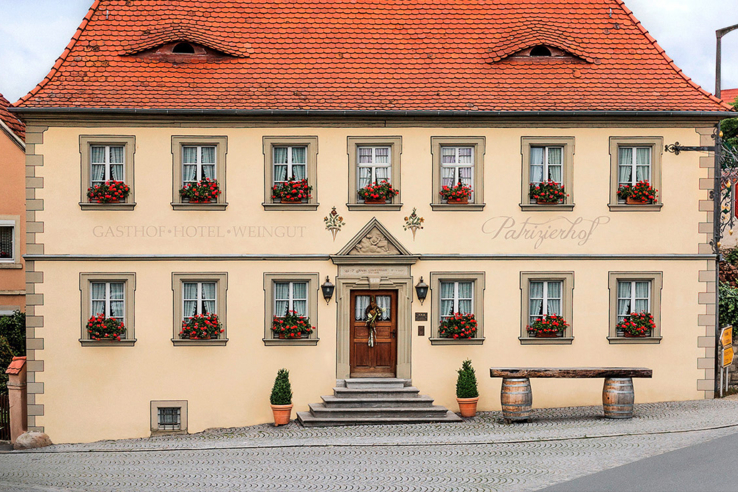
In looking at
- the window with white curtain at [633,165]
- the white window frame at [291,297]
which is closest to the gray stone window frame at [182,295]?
the white window frame at [291,297]

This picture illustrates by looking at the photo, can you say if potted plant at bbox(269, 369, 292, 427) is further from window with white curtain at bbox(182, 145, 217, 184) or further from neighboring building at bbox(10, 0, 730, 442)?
window with white curtain at bbox(182, 145, 217, 184)

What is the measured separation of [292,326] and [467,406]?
4.09 metres

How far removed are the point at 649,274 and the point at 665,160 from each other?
2.53 m

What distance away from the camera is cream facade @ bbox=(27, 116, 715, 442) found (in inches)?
772

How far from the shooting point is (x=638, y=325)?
1972cm

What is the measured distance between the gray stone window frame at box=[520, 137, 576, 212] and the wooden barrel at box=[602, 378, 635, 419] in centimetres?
415

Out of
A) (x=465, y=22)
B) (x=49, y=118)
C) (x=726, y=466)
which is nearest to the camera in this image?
(x=726, y=466)

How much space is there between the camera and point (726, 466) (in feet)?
42.4

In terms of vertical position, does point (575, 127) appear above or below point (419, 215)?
above

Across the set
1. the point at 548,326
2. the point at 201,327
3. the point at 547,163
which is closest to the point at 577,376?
the point at 548,326

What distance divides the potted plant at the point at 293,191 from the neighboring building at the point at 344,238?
217 mm

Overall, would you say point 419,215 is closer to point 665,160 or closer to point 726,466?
point 665,160

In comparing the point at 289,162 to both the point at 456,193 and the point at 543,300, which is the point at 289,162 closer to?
the point at 456,193

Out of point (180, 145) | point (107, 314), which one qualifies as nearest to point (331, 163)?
point (180, 145)
